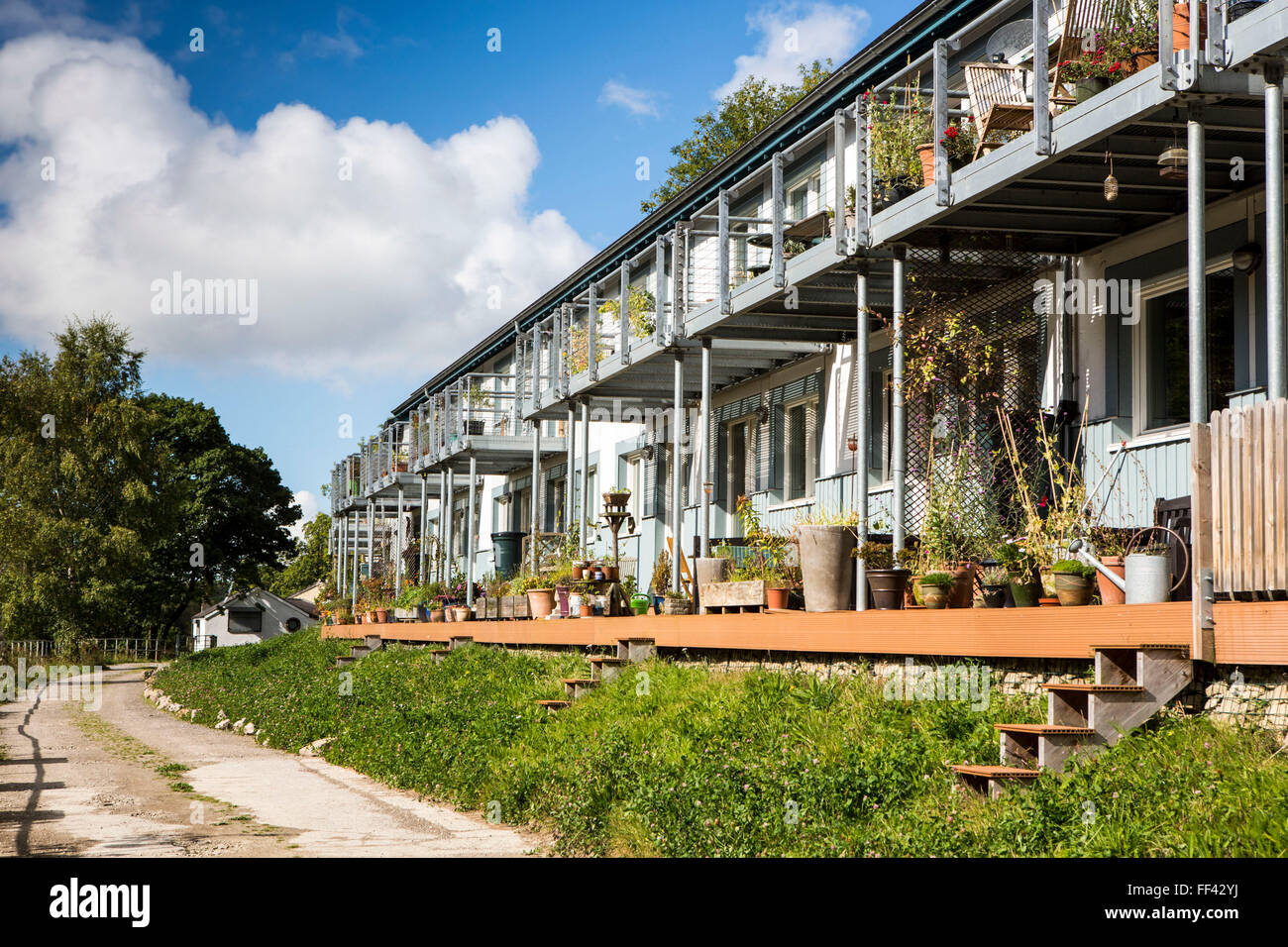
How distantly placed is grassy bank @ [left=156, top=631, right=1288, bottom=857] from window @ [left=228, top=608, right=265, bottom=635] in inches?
1908

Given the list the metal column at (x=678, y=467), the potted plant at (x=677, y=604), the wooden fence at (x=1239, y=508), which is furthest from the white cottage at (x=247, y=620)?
the wooden fence at (x=1239, y=508)

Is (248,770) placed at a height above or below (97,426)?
below

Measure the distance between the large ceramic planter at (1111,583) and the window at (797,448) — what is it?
850 centimetres

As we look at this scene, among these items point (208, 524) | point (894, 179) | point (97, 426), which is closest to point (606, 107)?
point (894, 179)

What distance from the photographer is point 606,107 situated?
18281 millimetres

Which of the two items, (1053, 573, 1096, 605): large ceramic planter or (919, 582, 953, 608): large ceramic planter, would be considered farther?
(919, 582, 953, 608): large ceramic planter

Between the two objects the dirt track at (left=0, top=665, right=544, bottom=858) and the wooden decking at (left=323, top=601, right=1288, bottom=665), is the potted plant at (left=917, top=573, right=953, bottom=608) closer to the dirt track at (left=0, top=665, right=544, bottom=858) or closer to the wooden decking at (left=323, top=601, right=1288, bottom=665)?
the wooden decking at (left=323, top=601, right=1288, bottom=665)

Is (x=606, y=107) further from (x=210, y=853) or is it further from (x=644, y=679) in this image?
(x=210, y=853)

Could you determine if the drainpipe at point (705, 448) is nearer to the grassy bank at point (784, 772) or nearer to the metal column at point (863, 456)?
the grassy bank at point (784, 772)

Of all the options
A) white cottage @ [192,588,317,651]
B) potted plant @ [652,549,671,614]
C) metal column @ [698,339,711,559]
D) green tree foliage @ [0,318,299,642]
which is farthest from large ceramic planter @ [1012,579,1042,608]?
white cottage @ [192,588,317,651]

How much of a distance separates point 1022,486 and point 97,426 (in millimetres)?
37390

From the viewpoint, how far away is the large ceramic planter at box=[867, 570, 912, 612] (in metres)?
9.73

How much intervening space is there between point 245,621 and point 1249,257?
5771 cm

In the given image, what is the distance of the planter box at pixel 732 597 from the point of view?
1147cm
